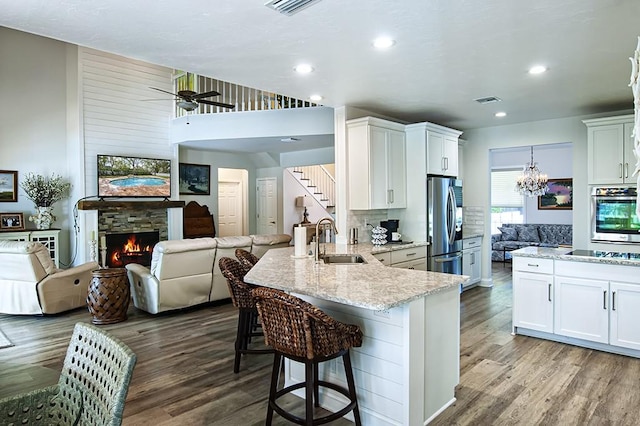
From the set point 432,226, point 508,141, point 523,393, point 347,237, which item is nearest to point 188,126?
point 347,237

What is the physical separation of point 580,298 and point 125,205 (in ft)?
24.3

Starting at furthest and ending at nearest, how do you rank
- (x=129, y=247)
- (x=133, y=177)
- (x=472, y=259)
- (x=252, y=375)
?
(x=129, y=247) → (x=133, y=177) → (x=472, y=259) → (x=252, y=375)

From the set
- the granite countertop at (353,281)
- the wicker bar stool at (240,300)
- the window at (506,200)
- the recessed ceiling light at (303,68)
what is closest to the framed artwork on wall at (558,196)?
the window at (506,200)

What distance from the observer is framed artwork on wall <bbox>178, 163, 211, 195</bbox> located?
30.1 ft

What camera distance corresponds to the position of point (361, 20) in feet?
8.84

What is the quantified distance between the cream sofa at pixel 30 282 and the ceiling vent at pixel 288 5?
4336mm

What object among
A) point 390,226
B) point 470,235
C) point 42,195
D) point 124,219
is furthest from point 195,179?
point 470,235

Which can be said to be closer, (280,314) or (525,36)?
(280,314)

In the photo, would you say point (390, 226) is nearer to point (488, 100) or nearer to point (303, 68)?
point (488, 100)

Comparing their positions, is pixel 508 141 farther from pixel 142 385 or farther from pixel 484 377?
pixel 142 385

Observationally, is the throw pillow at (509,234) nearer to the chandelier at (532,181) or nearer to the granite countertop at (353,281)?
the chandelier at (532,181)

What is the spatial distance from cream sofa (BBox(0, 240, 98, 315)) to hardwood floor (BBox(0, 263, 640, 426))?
0.17 meters

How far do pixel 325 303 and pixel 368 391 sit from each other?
62cm

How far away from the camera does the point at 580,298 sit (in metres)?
3.95
